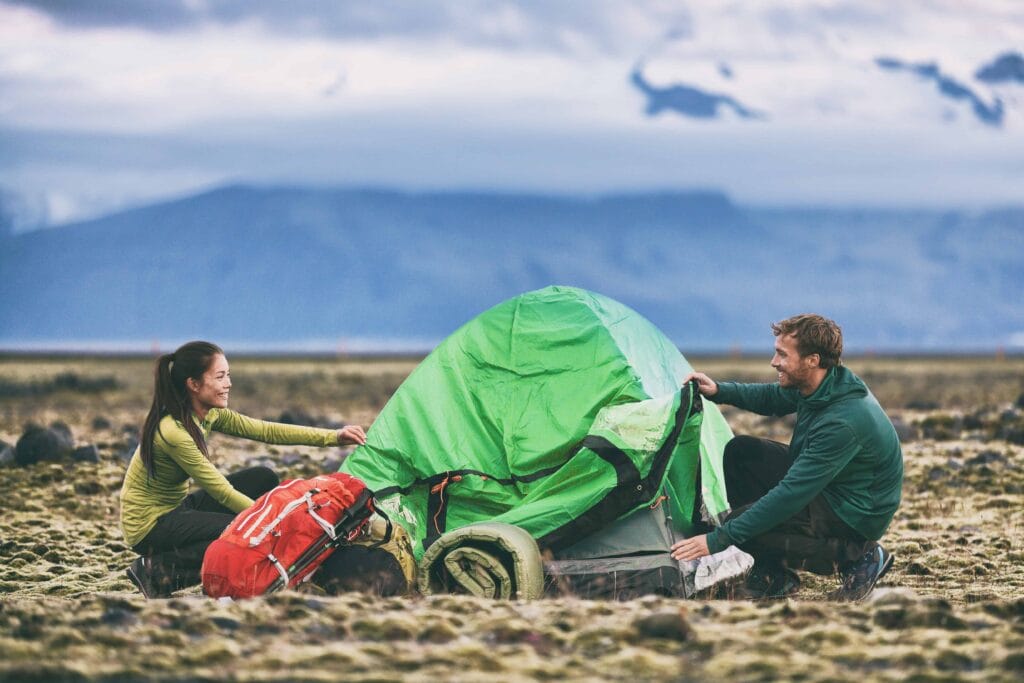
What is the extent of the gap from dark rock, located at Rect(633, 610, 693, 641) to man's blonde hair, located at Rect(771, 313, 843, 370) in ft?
7.43

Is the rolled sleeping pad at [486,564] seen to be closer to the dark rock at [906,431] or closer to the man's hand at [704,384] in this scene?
the man's hand at [704,384]

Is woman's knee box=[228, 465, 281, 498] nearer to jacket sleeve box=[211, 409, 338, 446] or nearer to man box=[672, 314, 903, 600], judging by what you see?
jacket sleeve box=[211, 409, 338, 446]

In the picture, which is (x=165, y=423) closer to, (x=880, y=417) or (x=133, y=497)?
(x=133, y=497)

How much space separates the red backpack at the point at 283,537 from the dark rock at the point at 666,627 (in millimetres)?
2432

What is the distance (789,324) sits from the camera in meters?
8.62

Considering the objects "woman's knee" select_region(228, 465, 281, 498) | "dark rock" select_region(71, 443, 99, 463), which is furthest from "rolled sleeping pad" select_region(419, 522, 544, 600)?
"dark rock" select_region(71, 443, 99, 463)

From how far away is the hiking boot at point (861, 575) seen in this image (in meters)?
8.77

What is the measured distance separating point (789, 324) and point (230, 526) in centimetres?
378

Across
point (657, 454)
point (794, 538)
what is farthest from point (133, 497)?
point (794, 538)

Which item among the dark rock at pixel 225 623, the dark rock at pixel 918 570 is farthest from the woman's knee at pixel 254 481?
the dark rock at pixel 918 570

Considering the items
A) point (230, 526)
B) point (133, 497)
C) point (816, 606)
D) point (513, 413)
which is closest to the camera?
point (816, 606)

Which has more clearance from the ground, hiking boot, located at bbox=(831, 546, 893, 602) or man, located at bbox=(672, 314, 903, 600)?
man, located at bbox=(672, 314, 903, 600)

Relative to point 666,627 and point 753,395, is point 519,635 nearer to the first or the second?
point 666,627

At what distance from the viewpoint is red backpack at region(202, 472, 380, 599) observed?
8.20m
